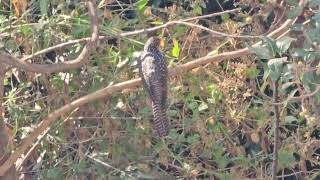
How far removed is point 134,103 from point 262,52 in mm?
827

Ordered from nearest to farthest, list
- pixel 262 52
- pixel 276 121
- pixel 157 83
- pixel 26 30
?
1. pixel 262 52
2. pixel 157 83
3. pixel 276 121
4. pixel 26 30

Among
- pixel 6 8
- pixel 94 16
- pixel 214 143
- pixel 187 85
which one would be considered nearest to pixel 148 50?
pixel 94 16

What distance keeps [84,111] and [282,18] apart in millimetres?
800

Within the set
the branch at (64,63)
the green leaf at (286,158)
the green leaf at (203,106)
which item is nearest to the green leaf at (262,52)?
the branch at (64,63)

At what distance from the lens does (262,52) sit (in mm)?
2262

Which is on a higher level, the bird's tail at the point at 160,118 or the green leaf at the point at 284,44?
the green leaf at the point at 284,44

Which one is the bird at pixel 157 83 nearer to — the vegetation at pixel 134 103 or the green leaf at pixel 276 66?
the vegetation at pixel 134 103

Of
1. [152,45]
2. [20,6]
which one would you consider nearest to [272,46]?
[152,45]

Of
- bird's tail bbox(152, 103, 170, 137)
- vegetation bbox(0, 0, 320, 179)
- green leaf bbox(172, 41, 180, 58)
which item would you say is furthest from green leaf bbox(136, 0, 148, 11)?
bird's tail bbox(152, 103, 170, 137)

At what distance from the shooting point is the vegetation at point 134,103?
282 centimetres

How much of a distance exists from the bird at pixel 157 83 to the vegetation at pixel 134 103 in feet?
0.68

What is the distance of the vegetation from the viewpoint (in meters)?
2.82

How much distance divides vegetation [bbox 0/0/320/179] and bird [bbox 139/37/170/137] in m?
0.21

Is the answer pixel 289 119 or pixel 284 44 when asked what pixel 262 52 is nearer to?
pixel 284 44
